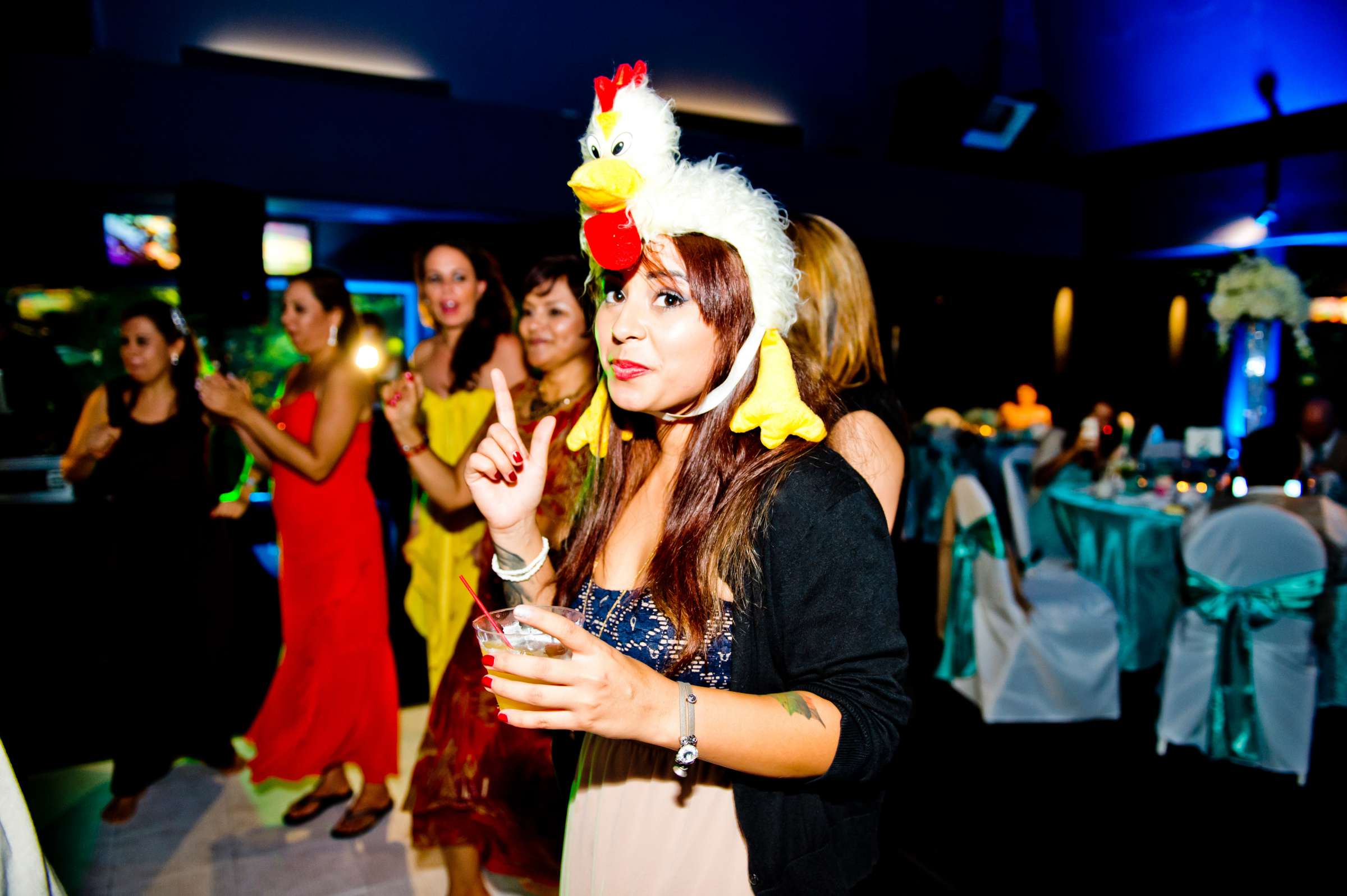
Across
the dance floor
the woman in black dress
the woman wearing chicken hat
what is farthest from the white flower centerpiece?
the woman in black dress

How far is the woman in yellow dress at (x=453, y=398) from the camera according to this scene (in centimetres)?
258

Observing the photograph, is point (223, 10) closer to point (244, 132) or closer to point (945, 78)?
point (244, 132)

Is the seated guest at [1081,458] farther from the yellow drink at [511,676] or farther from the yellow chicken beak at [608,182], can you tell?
the yellow drink at [511,676]

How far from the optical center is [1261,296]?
5.03 m

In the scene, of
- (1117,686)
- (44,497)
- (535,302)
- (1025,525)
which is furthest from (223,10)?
(1117,686)

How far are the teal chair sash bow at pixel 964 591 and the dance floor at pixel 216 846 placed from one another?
A: 235cm

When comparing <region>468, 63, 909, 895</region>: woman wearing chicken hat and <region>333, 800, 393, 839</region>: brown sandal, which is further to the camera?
<region>333, 800, 393, 839</region>: brown sandal

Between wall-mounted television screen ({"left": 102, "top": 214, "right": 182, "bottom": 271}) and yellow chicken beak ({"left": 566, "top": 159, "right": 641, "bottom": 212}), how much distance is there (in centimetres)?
607

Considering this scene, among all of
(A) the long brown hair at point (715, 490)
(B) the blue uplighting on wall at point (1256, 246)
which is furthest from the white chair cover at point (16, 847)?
(B) the blue uplighting on wall at point (1256, 246)

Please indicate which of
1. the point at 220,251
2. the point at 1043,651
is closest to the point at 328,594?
the point at 1043,651

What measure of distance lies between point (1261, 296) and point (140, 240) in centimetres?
809

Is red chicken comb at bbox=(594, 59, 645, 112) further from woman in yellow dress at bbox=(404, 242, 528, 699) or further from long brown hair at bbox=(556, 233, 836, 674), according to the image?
woman in yellow dress at bbox=(404, 242, 528, 699)

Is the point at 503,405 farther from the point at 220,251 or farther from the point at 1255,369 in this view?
the point at 1255,369

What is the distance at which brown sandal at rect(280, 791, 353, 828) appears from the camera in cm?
279
